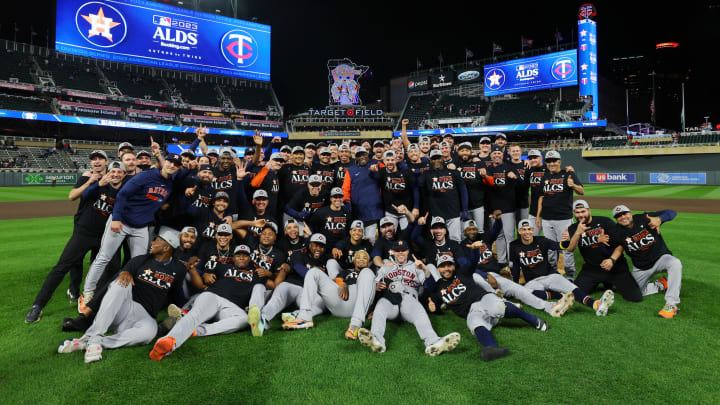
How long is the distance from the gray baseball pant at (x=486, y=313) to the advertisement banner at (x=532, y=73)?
53995 millimetres

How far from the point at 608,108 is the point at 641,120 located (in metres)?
14.7

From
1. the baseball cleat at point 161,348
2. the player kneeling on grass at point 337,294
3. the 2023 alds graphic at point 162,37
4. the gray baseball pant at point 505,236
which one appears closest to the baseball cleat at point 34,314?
the baseball cleat at point 161,348

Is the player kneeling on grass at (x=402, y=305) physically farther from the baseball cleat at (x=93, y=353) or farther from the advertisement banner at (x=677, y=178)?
the advertisement banner at (x=677, y=178)

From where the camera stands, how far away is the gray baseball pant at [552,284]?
600 centimetres

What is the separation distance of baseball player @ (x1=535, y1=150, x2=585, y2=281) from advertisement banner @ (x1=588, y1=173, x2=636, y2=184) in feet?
132

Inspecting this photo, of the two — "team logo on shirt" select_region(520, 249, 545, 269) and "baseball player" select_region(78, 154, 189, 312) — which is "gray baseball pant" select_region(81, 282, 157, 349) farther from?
"team logo on shirt" select_region(520, 249, 545, 269)

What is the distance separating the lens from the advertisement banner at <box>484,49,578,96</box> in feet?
161

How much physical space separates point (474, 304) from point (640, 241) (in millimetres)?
3527

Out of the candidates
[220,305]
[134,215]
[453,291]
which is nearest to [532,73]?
[453,291]

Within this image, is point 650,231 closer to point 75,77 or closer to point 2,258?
point 2,258

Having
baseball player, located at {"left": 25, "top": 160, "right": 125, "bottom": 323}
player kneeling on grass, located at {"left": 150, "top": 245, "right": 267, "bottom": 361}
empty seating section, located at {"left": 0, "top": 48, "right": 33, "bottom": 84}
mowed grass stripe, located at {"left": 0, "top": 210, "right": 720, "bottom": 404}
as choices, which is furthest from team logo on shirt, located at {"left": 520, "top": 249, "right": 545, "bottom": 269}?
empty seating section, located at {"left": 0, "top": 48, "right": 33, "bottom": 84}

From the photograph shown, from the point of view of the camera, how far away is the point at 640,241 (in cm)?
627

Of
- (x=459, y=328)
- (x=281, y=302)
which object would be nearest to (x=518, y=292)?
(x=459, y=328)

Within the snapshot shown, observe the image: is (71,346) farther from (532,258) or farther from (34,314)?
(532,258)
